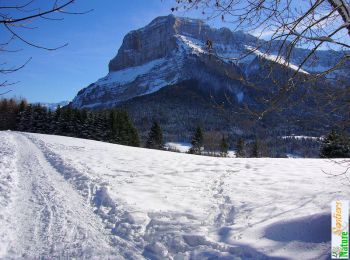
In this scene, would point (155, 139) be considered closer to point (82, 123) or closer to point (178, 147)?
point (82, 123)

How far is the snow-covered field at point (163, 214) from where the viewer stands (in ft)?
18.1

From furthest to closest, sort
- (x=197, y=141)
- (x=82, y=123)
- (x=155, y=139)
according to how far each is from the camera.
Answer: (x=197, y=141) < (x=155, y=139) < (x=82, y=123)

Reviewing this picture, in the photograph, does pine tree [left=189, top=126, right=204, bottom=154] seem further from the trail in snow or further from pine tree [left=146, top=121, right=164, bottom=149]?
the trail in snow

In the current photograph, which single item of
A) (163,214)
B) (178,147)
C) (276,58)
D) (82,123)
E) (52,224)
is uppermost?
(82,123)

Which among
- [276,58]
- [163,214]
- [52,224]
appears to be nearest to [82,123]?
[163,214]

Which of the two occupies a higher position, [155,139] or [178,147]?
[155,139]

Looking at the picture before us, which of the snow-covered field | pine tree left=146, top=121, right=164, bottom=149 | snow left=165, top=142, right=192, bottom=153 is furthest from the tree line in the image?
the snow-covered field

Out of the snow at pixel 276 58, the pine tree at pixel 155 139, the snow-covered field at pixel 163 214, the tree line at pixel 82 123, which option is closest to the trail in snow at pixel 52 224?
the snow-covered field at pixel 163 214

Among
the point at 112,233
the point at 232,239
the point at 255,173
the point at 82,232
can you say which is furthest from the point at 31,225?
the point at 255,173

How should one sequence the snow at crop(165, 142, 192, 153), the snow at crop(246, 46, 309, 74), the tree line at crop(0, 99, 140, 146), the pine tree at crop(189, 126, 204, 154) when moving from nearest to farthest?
the snow at crop(246, 46, 309, 74) < the tree line at crop(0, 99, 140, 146) < the pine tree at crop(189, 126, 204, 154) < the snow at crop(165, 142, 192, 153)

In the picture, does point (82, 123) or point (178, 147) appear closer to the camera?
point (82, 123)

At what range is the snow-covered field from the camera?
553 cm

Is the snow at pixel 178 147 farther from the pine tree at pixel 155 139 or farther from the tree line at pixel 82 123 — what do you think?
the tree line at pixel 82 123

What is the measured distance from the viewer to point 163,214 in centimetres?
754
